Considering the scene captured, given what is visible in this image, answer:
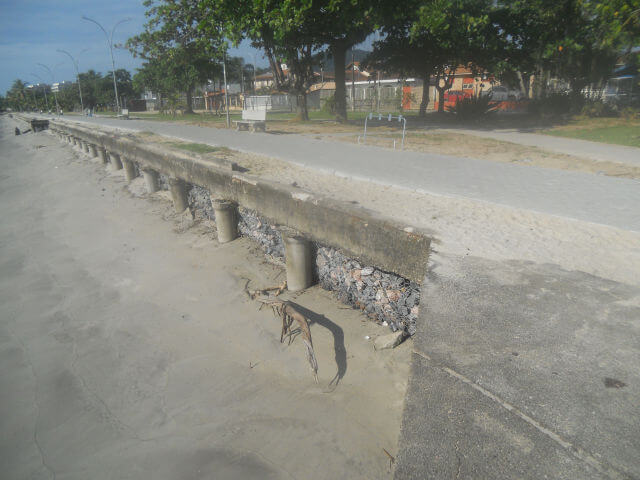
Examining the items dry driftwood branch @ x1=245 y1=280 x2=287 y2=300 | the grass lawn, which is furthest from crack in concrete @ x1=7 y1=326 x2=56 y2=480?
the grass lawn

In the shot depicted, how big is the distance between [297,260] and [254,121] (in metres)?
13.0

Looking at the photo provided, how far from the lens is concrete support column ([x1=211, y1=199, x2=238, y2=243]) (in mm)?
6391

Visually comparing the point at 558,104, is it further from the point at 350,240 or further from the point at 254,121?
the point at 350,240

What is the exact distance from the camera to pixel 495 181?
6.14m

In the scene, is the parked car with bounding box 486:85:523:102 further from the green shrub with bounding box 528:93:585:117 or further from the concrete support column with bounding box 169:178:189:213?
the concrete support column with bounding box 169:178:189:213

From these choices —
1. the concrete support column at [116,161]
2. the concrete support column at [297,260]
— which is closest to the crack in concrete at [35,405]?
the concrete support column at [297,260]

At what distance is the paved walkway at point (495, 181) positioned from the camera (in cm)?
457

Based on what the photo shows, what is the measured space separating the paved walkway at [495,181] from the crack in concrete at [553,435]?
3056 millimetres

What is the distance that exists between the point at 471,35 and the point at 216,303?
18713 millimetres

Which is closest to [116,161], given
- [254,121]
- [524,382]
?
[254,121]

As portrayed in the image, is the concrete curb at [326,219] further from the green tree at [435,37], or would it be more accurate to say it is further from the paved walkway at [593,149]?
the green tree at [435,37]

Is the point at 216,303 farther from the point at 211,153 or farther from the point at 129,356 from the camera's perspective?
the point at 211,153

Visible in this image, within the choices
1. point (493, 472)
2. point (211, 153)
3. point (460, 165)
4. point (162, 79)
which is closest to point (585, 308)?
point (493, 472)

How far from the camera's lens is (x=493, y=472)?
165cm
